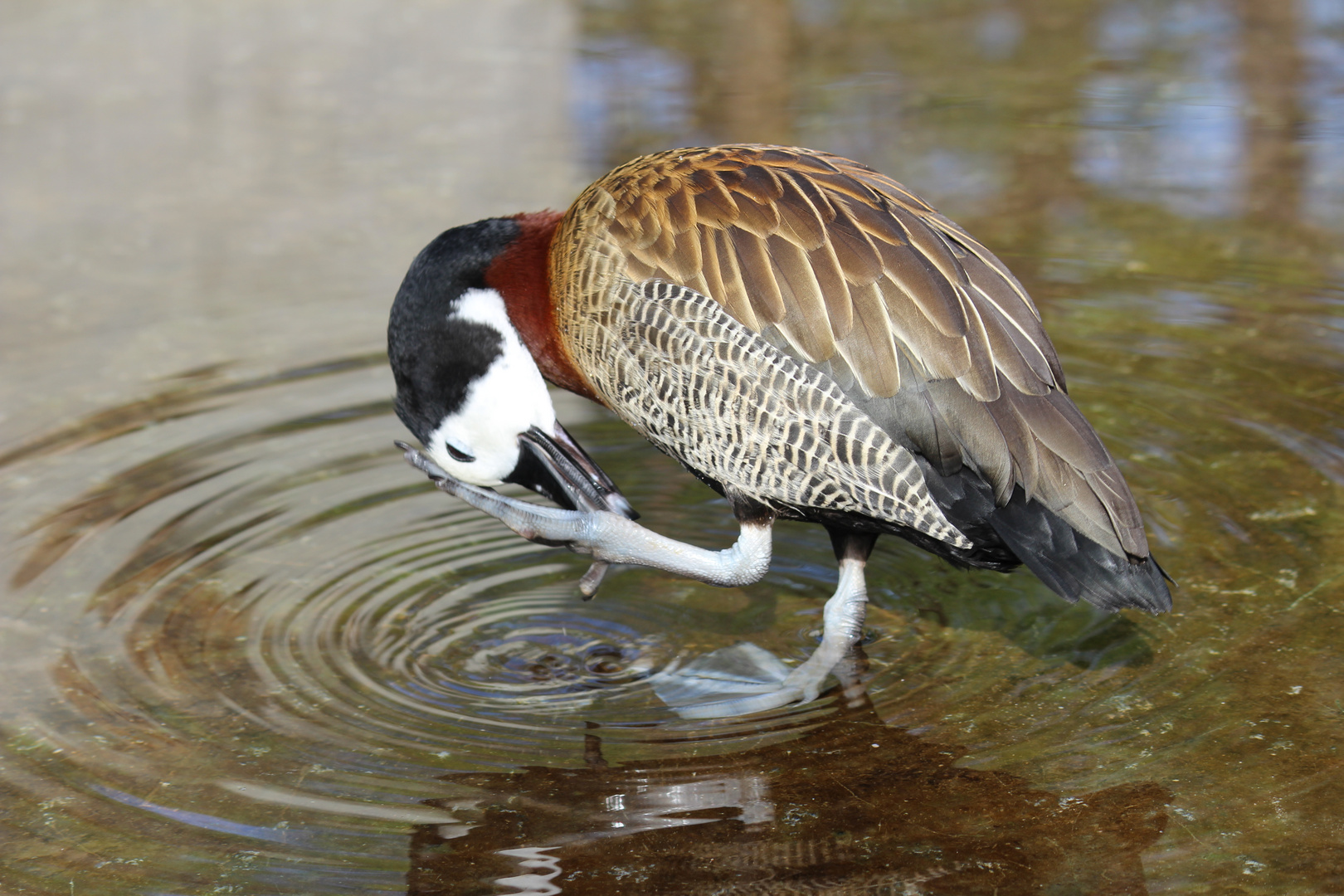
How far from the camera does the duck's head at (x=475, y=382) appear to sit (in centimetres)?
417

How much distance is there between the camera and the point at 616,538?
419cm

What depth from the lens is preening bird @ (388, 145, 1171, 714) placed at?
12.1ft

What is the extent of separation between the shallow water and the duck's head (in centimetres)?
49

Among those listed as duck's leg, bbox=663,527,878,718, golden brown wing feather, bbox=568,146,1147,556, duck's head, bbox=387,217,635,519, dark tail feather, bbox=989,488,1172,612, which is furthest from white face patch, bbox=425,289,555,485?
dark tail feather, bbox=989,488,1172,612

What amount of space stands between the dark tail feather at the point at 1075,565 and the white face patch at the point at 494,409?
53.8 inches

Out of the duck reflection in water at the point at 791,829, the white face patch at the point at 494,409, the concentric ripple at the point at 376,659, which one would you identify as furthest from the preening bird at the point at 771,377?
the duck reflection in water at the point at 791,829

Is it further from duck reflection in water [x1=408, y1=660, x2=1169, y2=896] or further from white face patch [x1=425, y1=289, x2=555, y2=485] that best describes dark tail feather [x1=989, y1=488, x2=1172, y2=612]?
white face patch [x1=425, y1=289, x2=555, y2=485]

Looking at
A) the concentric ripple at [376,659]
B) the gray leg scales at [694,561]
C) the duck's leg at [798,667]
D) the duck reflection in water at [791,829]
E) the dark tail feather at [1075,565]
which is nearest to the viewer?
the duck reflection in water at [791,829]

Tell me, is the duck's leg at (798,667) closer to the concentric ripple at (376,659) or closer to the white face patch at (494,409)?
the concentric ripple at (376,659)

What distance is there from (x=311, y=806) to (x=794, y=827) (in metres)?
1.11

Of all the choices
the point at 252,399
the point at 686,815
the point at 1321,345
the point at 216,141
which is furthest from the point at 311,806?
the point at 216,141

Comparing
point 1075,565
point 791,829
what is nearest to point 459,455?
point 791,829

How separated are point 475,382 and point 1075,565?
5.48 feet

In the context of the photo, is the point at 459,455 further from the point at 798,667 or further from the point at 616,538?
the point at 798,667
